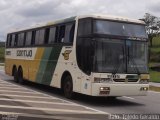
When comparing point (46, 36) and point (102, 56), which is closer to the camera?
point (102, 56)

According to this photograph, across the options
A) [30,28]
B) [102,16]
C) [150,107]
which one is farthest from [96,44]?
[30,28]

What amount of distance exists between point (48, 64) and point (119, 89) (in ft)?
18.6

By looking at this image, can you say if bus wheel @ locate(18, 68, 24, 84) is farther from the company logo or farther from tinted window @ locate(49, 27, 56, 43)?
the company logo

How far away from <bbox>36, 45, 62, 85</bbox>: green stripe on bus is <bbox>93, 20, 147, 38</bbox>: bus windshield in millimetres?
3356

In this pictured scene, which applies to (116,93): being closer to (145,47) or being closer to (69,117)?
(145,47)

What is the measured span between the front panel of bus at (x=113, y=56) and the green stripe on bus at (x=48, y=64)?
110 inches

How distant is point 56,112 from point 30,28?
11582mm

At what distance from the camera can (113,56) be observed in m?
16.2

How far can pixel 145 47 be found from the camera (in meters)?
17.1

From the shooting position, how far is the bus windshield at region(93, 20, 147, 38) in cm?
1642

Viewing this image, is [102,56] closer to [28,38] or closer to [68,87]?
[68,87]

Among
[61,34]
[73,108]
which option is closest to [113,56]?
[73,108]

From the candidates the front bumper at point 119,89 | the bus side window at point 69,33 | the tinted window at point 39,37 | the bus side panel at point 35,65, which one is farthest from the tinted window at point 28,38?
the front bumper at point 119,89

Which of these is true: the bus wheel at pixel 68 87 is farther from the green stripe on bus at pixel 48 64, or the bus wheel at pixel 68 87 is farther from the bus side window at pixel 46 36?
the bus side window at pixel 46 36
